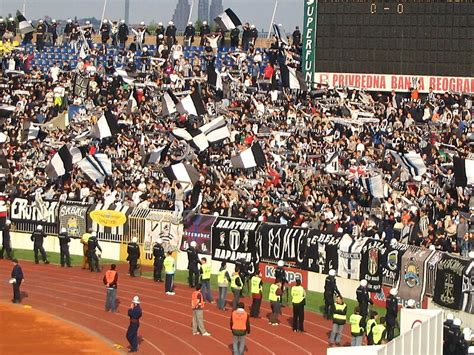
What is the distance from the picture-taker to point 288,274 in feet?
112

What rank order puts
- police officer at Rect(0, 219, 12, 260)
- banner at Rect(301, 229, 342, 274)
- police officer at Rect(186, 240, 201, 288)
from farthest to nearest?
police officer at Rect(0, 219, 12, 260), police officer at Rect(186, 240, 201, 288), banner at Rect(301, 229, 342, 274)

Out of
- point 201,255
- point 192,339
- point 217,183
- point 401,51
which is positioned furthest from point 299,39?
point 192,339

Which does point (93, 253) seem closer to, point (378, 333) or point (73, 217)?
point (73, 217)

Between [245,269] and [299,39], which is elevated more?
[299,39]

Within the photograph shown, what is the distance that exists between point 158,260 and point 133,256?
1.18 m

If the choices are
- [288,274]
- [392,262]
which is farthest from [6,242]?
[392,262]

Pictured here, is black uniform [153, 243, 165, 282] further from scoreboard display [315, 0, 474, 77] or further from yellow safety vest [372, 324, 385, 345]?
scoreboard display [315, 0, 474, 77]

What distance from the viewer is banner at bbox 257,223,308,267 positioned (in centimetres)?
3391

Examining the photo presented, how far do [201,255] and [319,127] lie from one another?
24.4ft

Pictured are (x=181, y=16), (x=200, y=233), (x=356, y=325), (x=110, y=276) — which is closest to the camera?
(x=356, y=325)

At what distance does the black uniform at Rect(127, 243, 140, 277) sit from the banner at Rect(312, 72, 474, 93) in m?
11.7

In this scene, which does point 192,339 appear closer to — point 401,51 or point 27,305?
point 27,305

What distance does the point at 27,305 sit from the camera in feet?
106

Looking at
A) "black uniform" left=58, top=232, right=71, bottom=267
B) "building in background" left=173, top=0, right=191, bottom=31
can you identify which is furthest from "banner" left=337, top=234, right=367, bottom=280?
"building in background" left=173, top=0, right=191, bottom=31
